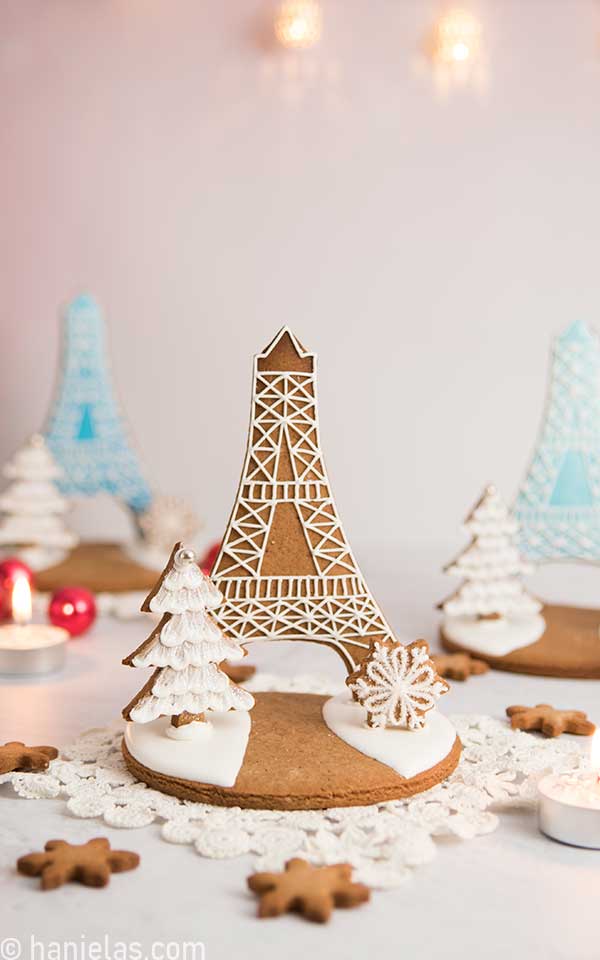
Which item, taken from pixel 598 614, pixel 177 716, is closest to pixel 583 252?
pixel 598 614

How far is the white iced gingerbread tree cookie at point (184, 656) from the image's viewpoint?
115cm

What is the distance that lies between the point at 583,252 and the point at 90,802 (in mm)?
1671

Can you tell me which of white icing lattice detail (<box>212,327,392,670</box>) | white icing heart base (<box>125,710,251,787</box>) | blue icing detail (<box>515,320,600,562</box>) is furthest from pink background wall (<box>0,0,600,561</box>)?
white icing heart base (<box>125,710,251,787</box>)

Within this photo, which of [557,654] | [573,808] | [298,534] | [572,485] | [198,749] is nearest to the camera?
[573,808]

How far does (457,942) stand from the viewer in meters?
0.88

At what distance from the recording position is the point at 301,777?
1.10m

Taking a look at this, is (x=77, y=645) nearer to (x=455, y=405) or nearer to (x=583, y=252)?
(x=455, y=405)

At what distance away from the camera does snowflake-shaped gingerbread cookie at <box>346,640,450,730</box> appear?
46.4 inches

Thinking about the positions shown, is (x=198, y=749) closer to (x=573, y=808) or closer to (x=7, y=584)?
(x=573, y=808)

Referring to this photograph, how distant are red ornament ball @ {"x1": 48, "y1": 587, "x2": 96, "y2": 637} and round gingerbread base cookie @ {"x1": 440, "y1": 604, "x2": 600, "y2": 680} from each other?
1.71 ft

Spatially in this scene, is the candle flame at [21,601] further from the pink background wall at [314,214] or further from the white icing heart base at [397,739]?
the pink background wall at [314,214]

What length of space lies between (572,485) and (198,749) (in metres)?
0.77

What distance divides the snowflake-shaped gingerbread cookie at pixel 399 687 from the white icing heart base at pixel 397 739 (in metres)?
0.01

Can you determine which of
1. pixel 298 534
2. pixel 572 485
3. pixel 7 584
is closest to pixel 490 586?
pixel 572 485
